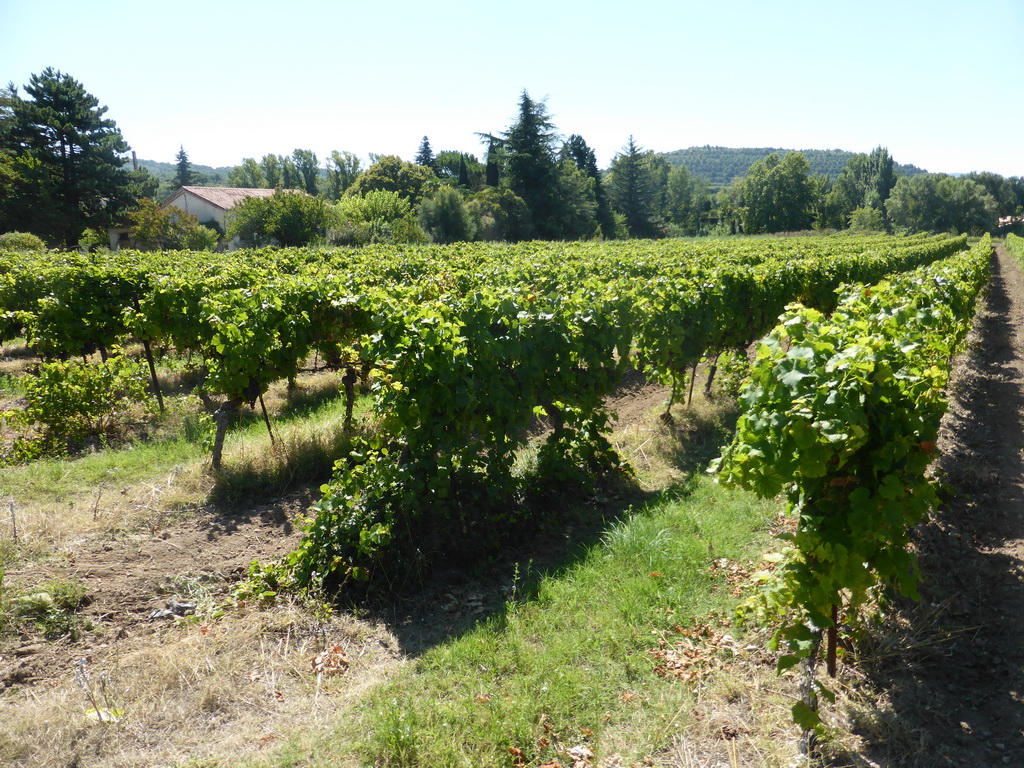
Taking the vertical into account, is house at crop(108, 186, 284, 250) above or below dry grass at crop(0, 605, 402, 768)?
above

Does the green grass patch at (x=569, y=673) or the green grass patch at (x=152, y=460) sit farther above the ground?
the green grass patch at (x=152, y=460)

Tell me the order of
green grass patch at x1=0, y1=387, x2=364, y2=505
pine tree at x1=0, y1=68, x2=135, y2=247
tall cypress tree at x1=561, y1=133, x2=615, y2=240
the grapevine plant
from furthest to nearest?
1. tall cypress tree at x1=561, y1=133, x2=615, y2=240
2. pine tree at x1=0, y1=68, x2=135, y2=247
3. green grass patch at x1=0, y1=387, x2=364, y2=505
4. the grapevine plant

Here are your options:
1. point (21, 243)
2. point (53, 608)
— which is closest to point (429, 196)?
point (21, 243)

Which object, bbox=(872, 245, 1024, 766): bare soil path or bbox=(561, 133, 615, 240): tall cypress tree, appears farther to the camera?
bbox=(561, 133, 615, 240): tall cypress tree

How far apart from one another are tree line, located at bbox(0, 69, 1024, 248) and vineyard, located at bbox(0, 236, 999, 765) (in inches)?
1309

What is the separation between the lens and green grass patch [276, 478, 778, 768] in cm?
306

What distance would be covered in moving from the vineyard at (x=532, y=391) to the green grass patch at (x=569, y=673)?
663 mm

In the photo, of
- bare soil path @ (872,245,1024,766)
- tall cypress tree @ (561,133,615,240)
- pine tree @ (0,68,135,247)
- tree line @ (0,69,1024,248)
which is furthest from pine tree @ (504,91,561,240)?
bare soil path @ (872,245,1024,766)

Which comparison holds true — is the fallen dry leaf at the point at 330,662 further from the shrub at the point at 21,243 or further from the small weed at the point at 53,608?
the shrub at the point at 21,243

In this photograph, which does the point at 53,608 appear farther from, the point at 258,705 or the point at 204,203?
the point at 204,203

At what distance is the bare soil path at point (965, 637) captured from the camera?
2893mm

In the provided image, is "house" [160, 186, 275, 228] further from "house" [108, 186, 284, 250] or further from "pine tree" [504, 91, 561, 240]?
"pine tree" [504, 91, 561, 240]

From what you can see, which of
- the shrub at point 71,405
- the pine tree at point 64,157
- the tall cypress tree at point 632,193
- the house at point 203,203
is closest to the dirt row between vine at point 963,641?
the shrub at point 71,405

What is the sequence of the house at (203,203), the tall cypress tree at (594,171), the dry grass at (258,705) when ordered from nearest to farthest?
the dry grass at (258,705)
the house at (203,203)
the tall cypress tree at (594,171)
